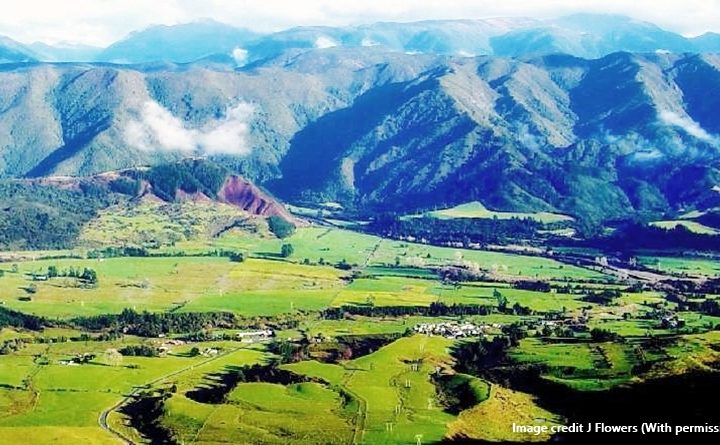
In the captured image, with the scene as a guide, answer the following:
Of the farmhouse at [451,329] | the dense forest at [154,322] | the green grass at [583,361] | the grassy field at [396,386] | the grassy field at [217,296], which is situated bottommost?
the grassy field at [217,296]

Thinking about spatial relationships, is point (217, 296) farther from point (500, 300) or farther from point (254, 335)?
point (500, 300)

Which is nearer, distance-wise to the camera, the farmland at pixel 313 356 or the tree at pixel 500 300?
the farmland at pixel 313 356

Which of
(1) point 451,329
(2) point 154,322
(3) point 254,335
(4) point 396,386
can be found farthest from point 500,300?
(4) point 396,386

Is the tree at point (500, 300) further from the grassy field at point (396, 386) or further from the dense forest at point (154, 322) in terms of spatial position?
the dense forest at point (154, 322)

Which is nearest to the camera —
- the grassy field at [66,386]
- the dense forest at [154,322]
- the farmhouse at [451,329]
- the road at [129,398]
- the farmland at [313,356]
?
the road at [129,398]

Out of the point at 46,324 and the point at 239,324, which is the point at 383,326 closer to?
the point at 239,324

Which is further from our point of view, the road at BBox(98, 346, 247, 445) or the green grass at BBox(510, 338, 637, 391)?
the green grass at BBox(510, 338, 637, 391)

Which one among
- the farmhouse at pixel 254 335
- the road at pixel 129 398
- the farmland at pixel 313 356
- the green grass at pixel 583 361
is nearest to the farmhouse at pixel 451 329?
the farmland at pixel 313 356

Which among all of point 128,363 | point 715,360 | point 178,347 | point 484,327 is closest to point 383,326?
point 484,327

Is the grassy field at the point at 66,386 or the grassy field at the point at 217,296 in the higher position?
the grassy field at the point at 66,386

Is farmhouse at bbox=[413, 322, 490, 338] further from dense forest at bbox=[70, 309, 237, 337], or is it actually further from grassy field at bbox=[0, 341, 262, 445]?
dense forest at bbox=[70, 309, 237, 337]

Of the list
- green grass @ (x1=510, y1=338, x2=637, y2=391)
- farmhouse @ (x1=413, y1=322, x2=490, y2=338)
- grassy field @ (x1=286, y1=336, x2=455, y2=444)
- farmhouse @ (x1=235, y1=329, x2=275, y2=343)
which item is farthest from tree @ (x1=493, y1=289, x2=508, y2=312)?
farmhouse @ (x1=235, y1=329, x2=275, y2=343)
